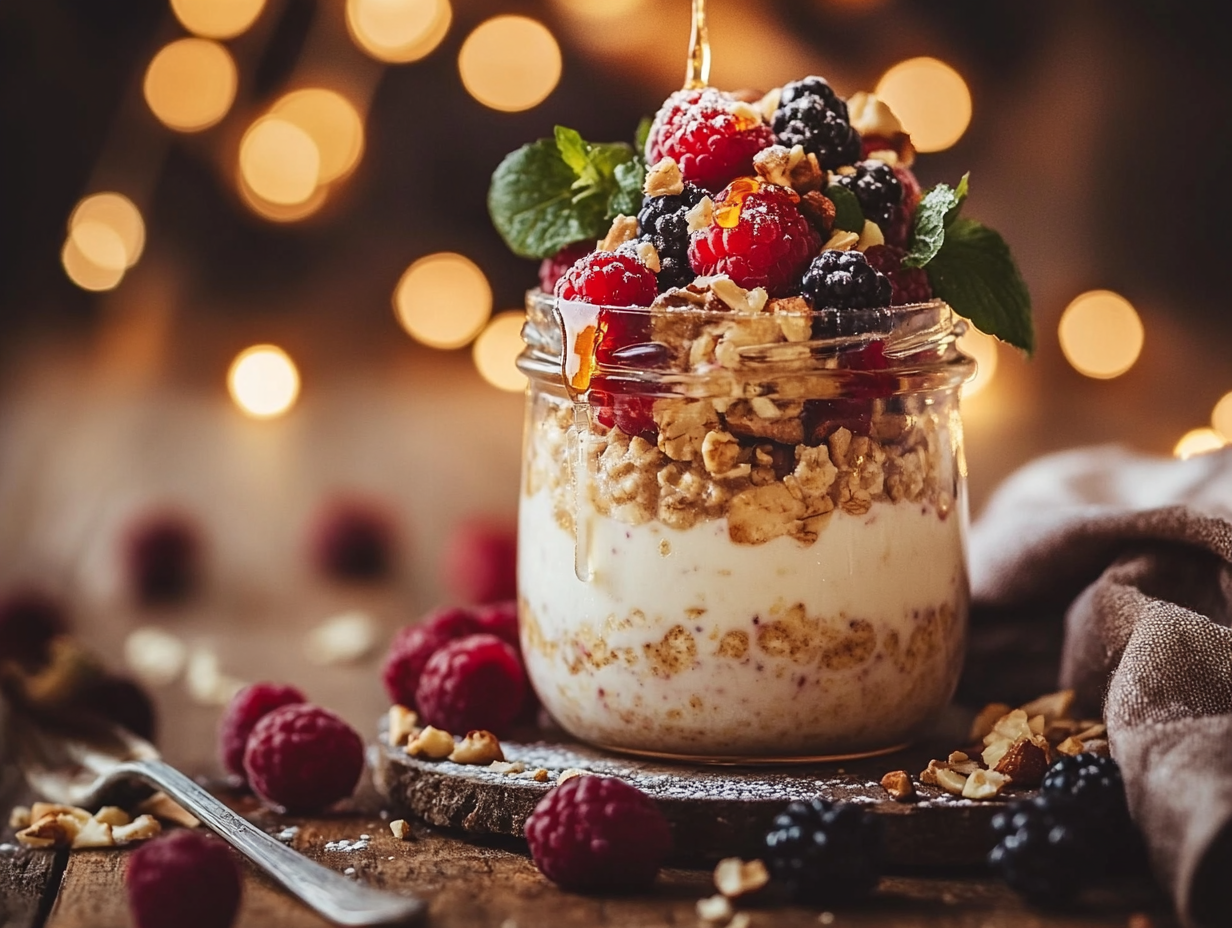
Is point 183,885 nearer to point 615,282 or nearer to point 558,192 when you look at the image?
point 615,282

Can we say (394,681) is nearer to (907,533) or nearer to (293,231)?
(907,533)

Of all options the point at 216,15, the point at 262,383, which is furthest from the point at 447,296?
the point at 216,15

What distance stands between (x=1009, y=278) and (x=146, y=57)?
70.5 inches

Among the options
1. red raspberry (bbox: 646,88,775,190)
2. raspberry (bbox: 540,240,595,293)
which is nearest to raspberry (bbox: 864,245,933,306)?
red raspberry (bbox: 646,88,775,190)

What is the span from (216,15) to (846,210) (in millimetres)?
1520

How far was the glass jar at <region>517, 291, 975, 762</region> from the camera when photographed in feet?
3.37

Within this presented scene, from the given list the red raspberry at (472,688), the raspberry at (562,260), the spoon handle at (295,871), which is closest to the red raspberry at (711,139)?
the raspberry at (562,260)

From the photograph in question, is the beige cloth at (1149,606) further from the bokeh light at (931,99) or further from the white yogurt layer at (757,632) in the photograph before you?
the bokeh light at (931,99)

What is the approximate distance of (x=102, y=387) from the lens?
2.67 m

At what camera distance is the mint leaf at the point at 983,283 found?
1.11 metres

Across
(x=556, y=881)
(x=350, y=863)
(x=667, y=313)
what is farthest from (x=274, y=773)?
(x=667, y=313)

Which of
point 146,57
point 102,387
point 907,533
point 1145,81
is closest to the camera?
point 907,533

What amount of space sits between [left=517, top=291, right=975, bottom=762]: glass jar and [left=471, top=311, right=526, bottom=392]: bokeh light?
1392 millimetres

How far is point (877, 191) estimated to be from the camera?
1083 mm
